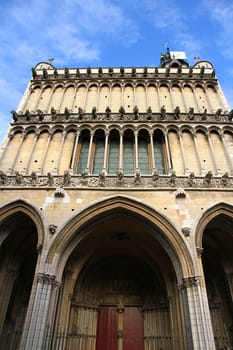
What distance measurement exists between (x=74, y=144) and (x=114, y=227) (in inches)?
187

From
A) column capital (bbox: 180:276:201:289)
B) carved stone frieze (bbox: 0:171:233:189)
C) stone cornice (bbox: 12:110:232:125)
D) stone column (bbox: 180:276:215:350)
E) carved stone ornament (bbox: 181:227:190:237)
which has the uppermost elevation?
stone cornice (bbox: 12:110:232:125)

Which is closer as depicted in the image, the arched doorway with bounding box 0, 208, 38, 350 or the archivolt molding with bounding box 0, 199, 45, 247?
the archivolt molding with bounding box 0, 199, 45, 247

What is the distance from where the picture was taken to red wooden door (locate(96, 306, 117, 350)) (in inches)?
401

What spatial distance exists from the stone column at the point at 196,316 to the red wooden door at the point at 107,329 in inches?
163

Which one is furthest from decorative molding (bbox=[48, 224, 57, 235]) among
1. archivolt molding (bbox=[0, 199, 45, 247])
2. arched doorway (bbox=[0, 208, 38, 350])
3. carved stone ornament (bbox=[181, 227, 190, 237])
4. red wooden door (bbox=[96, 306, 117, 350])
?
red wooden door (bbox=[96, 306, 117, 350])

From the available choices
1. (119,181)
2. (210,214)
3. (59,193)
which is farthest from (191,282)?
(59,193)

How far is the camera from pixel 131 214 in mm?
9586

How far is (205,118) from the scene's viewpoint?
13070 mm

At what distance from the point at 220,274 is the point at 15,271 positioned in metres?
8.84

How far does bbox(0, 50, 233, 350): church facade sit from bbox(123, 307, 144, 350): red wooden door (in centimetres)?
4

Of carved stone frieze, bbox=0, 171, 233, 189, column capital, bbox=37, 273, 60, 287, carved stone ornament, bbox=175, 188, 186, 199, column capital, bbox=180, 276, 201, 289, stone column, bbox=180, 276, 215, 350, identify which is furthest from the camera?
carved stone frieze, bbox=0, 171, 233, 189

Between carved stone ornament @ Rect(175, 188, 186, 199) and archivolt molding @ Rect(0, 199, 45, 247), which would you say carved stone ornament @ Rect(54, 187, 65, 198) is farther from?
carved stone ornament @ Rect(175, 188, 186, 199)

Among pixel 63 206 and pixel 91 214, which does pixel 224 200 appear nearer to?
pixel 91 214

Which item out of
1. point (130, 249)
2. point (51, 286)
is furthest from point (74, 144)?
point (51, 286)
